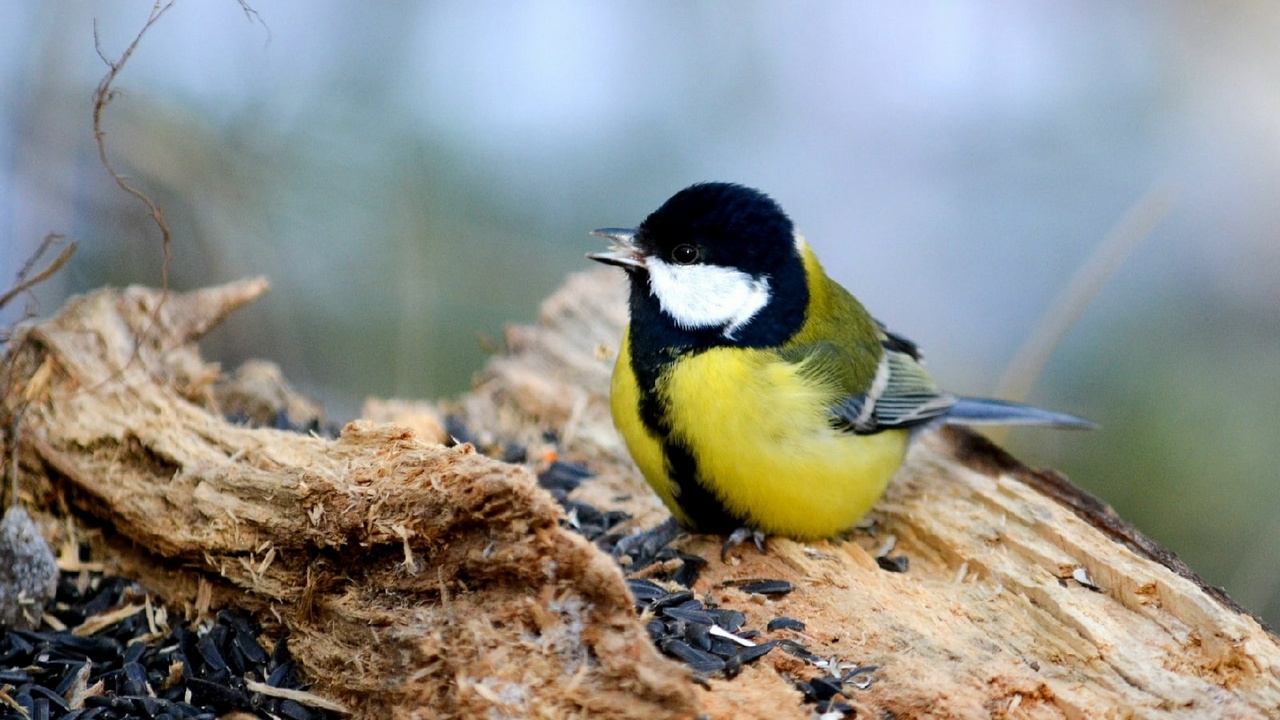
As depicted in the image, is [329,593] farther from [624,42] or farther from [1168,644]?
[624,42]

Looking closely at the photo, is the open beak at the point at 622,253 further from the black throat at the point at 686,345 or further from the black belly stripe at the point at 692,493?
the black belly stripe at the point at 692,493

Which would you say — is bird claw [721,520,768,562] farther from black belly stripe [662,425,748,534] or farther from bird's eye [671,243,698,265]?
bird's eye [671,243,698,265]

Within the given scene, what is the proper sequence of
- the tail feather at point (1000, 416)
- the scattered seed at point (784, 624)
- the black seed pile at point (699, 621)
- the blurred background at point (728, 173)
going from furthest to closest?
the blurred background at point (728, 173), the tail feather at point (1000, 416), the scattered seed at point (784, 624), the black seed pile at point (699, 621)

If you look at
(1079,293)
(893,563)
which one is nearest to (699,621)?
(893,563)

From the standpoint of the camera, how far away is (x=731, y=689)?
221 centimetres

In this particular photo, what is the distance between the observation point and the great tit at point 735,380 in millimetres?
3016

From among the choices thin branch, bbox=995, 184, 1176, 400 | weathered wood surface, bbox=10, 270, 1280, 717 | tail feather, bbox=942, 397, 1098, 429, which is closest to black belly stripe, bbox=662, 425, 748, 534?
weathered wood surface, bbox=10, 270, 1280, 717

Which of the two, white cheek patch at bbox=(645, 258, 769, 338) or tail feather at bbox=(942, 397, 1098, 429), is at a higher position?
white cheek patch at bbox=(645, 258, 769, 338)

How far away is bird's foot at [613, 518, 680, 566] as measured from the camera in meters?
3.15

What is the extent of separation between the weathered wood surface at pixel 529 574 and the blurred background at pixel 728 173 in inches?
68.2

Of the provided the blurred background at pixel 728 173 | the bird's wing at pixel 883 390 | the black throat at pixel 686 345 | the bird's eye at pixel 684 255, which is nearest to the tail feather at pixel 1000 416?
the bird's wing at pixel 883 390

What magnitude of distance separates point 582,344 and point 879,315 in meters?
2.91

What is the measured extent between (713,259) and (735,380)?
383 mm

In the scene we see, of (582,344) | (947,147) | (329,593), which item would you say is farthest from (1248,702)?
(947,147)
